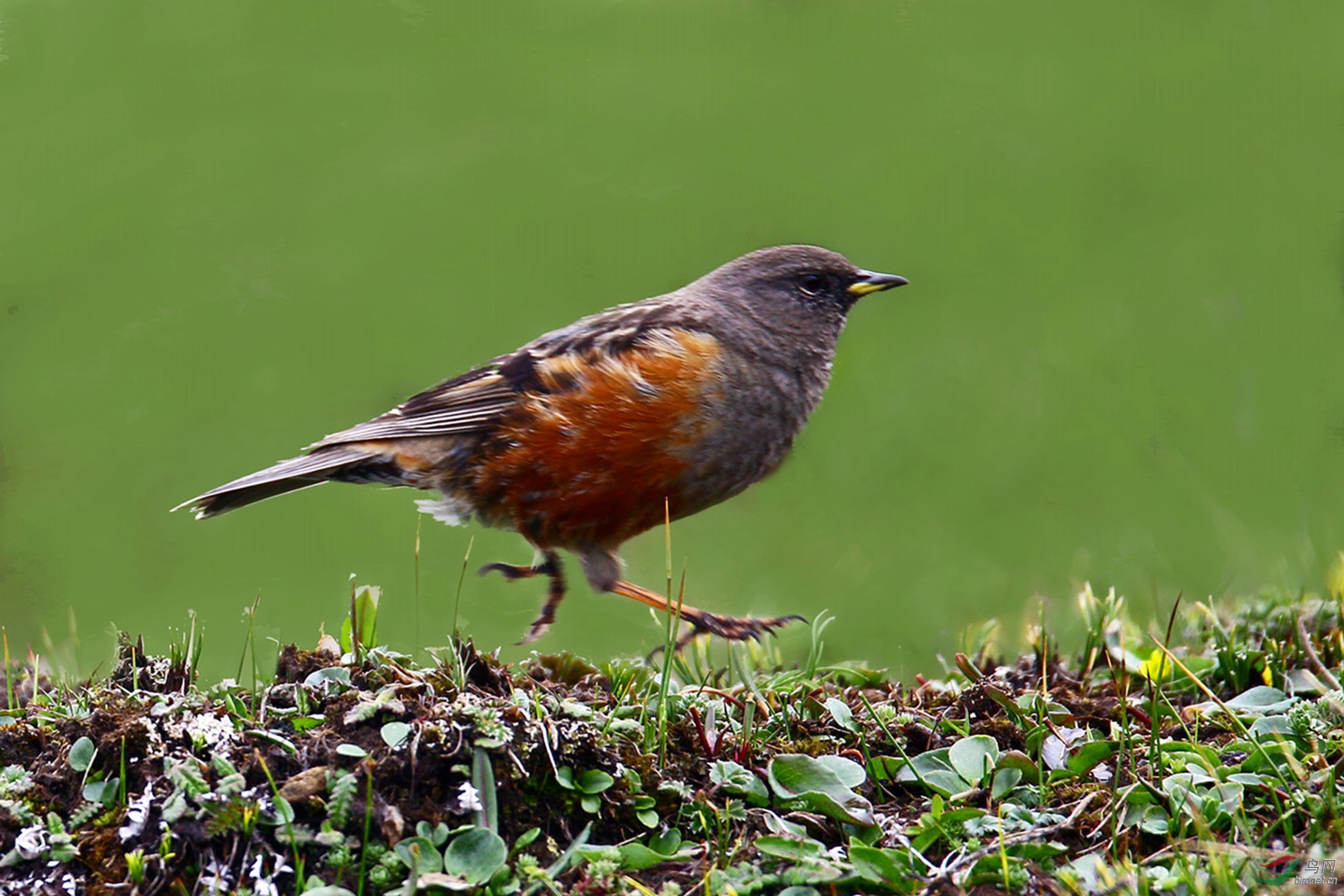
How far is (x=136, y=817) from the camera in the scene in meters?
2.90

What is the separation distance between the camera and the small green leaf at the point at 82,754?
310cm

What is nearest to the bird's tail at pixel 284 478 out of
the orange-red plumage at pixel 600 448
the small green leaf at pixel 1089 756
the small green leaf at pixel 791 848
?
the orange-red plumage at pixel 600 448

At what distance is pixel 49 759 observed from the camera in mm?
3199

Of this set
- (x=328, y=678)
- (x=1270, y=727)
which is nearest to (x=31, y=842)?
(x=328, y=678)

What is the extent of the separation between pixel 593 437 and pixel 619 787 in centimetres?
211

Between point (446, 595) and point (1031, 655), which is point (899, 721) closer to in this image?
point (1031, 655)

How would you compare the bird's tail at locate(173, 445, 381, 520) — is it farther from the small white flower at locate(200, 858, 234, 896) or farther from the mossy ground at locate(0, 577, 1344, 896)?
the small white flower at locate(200, 858, 234, 896)

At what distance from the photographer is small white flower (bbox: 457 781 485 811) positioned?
2957mm

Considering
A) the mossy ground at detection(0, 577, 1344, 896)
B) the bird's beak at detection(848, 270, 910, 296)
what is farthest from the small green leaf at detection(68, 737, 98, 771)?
the bird's beak at detection(848, 270, 910, 296)

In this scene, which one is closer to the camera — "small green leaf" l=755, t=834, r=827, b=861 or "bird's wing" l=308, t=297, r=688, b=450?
"small green leaf" l=755, t=834, r=827, b=861

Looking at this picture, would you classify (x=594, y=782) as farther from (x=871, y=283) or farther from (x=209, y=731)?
(x=871, y=283)

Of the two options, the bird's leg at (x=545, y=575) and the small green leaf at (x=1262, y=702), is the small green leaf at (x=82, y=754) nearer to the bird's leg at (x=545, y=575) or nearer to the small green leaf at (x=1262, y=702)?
the bird's leg at (x=545, y=575)

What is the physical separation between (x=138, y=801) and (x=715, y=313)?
3.45 metres

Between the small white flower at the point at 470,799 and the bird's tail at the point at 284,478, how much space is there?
231cm
